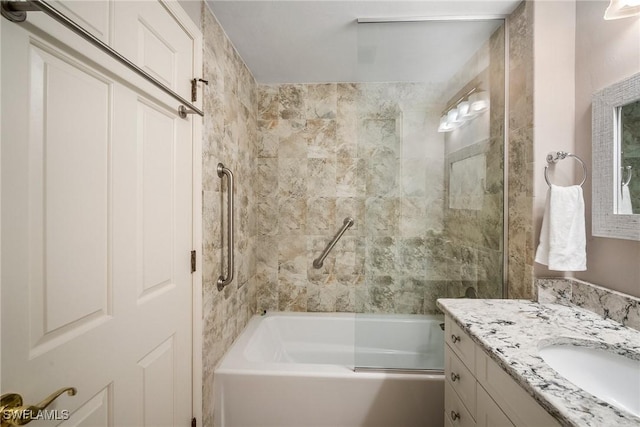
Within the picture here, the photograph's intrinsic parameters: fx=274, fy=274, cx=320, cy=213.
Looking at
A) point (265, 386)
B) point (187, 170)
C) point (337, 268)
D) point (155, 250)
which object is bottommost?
point (265, 386)

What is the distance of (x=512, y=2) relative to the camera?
1.43 meters

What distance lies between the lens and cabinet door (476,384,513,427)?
79 centimetres

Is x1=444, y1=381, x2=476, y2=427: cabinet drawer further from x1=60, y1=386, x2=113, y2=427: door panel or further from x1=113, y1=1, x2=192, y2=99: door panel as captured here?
x1=113, y1=1, x2=192, y2=99: door panel

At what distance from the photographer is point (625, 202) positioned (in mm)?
1056

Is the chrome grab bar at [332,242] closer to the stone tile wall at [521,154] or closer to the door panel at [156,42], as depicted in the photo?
the stone tile wall at [521,154]

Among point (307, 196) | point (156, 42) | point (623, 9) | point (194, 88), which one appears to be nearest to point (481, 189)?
point (623, 9)

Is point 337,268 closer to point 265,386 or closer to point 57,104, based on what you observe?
point 265,386

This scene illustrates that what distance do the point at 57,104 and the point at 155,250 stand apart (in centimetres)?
56

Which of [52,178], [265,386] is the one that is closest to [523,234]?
[265,386]

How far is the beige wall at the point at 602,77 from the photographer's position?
1052 millimetres

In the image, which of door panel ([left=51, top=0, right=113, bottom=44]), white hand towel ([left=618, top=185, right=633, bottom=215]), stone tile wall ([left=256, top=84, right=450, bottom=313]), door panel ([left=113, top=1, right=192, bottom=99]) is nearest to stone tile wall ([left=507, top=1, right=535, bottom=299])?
white hand towel ([left=618, top=185, right=633, bottom=215])

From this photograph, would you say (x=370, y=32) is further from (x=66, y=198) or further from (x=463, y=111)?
(x=66, y=198)

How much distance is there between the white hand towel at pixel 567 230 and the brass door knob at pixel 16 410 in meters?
1.80

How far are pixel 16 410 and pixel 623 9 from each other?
7.02ft
